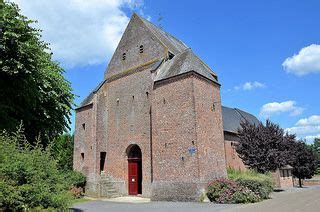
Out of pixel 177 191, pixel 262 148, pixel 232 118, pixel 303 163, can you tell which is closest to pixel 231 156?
pixel 262 148

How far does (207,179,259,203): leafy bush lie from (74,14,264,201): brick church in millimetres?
686

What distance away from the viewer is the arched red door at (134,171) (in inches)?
877

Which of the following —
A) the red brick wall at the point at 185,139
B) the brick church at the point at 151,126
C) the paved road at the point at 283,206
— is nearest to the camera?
the paved road at the point at 283,206

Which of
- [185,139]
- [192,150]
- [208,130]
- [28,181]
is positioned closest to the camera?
[28,181]

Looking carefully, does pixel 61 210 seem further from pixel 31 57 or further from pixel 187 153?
pixel 187 153

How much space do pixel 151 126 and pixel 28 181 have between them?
13.4 metres

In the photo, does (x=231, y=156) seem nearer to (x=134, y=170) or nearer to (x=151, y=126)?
(x=134, y=170)

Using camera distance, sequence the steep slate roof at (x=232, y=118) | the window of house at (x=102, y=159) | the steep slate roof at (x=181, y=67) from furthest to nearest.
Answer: the steep slate roof at (x=232, y=118) → the window of house at (x=102, y=159) → the steep slate roof at (x=181, y=67)

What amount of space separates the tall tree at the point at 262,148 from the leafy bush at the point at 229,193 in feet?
26.4

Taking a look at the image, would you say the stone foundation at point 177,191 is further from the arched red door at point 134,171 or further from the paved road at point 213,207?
the arched red door at point 134,171

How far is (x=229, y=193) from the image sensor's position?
16.4m

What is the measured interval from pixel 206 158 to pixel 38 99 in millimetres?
10601

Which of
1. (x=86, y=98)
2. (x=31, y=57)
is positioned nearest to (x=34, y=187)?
(x=31, y=57)

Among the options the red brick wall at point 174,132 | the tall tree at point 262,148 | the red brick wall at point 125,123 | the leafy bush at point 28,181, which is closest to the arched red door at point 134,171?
the red brick wall at point 125,123
